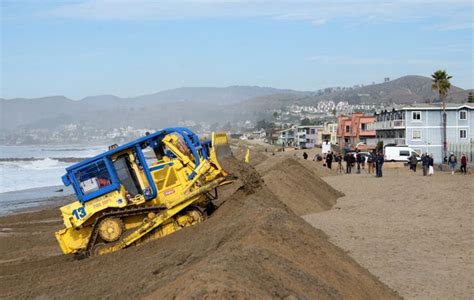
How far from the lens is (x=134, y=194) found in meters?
16.1

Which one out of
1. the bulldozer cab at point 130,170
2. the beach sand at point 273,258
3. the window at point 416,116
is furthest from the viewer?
the window at point 416,116

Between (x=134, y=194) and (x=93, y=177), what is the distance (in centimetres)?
98

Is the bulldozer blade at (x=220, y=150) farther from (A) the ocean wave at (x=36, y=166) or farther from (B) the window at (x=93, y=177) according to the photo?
(A) the ocean wave at (x=36, y=166)

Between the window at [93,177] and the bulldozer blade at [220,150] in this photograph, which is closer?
the window at [93,177]

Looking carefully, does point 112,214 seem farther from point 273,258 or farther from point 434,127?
point 434,127

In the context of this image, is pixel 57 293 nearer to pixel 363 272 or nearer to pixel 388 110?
pixel 363 272

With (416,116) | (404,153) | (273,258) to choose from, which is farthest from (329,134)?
(273,258)

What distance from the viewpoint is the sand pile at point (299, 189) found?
945 inches

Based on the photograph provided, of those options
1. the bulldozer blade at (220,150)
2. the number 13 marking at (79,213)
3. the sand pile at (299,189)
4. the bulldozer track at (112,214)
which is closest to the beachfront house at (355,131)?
the sand pile at (299,189)

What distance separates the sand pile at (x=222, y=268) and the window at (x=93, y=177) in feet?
5.32

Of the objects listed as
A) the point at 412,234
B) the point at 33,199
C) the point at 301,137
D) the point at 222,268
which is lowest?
the point at 301,137

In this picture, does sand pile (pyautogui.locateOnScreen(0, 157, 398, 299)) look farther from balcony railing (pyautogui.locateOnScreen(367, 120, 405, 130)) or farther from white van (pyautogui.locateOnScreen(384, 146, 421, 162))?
balcony railing (pyautogui.locateOnScreen(367, 120, 405, 130))

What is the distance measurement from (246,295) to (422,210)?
1645cm

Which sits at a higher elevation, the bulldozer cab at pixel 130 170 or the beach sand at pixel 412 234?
the bulldozer cab at pixel 130 170
